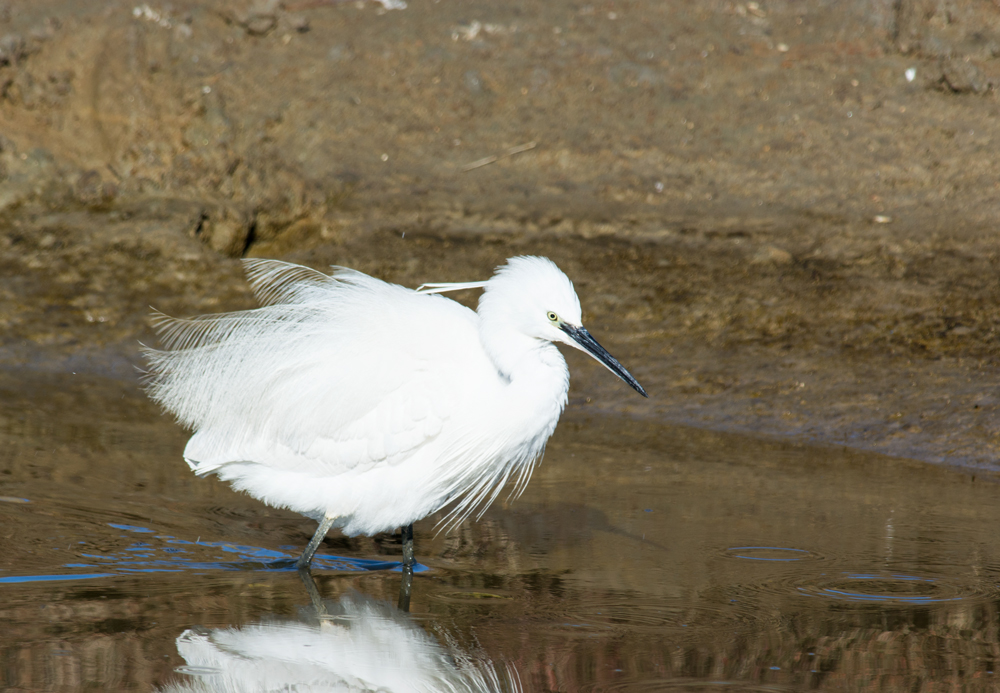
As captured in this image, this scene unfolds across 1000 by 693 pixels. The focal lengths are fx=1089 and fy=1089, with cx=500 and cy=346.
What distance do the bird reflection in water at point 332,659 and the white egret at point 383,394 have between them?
562mm

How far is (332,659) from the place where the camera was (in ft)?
10.7

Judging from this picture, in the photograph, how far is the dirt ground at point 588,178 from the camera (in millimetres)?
6273

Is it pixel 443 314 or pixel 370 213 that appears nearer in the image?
pixel 443 314

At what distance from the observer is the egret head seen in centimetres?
378

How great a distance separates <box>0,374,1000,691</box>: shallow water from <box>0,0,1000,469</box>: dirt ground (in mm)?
875

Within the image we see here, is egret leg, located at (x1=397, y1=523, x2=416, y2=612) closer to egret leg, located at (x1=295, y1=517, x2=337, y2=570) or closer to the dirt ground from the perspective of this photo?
egret leg, located at (x1=295, y1=517, x2=337, y2=570)

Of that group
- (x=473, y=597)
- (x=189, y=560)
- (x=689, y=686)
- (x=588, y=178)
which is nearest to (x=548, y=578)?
(x=473, y=597)

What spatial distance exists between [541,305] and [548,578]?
0.99 meters

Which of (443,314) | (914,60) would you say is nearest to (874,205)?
(914,60)

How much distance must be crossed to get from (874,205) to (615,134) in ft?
6.61

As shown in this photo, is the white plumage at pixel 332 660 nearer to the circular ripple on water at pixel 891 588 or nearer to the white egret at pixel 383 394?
the white egret at pixel 383 394

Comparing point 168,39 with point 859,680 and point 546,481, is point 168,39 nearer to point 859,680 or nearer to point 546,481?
point 546,481

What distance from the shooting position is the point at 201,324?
14.8 ft

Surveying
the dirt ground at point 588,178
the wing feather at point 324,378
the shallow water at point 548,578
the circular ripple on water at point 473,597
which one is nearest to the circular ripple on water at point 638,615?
the shallow water at point 548,578
